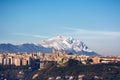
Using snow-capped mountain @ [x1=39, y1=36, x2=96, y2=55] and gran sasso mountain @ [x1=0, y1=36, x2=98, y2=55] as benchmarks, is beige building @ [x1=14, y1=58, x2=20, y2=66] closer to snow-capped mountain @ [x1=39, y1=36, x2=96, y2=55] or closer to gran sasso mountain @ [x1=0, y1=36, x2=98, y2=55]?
gran sasso mountain @ [x1=0, y1=36, x2=98, y2=55]

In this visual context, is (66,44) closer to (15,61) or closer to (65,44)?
(65,44)

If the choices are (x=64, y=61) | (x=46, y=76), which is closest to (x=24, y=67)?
(x=64, y=61)

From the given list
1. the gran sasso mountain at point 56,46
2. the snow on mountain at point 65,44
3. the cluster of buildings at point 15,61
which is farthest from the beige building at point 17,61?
the snow on mountain at point 65,44

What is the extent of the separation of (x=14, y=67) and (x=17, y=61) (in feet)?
10.1

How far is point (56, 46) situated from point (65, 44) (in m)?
4.96

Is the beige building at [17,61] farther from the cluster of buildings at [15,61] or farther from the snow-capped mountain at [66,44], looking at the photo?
the snow-capped mountain at [66,44]

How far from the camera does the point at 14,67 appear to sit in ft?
182

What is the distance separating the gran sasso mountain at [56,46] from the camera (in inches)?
5329

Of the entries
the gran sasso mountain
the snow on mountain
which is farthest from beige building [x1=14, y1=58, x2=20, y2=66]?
the snow on mountain

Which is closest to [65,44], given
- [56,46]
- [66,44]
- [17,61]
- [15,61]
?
[66,44]

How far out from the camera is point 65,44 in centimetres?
15775

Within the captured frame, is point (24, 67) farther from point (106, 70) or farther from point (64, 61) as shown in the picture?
point (106, 70)

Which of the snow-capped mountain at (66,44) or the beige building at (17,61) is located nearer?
the beige building at (17,61)

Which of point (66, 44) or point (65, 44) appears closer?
point (65, 44)
